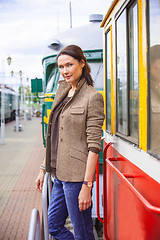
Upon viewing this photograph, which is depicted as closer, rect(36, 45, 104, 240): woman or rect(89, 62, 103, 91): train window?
rect(36, 45, 104, 240): woman

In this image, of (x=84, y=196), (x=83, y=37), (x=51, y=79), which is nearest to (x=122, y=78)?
(x=84, y=196)

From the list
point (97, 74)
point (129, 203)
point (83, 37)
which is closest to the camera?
point (129, 203)

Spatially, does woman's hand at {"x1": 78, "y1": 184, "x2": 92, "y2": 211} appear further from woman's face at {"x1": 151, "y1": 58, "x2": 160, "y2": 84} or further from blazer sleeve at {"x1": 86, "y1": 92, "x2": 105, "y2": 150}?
woman's face at {"x1": 151, "y1": 58, "x2": 160, "y2": 84}

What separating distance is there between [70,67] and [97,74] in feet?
10.4

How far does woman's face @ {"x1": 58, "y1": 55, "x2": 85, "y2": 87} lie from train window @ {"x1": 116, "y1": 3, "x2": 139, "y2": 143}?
0.33 meters

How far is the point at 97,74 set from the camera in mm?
5371

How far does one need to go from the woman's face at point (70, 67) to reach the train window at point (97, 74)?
2.94m

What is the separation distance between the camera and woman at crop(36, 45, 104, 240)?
2.09m

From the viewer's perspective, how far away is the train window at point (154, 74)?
148 centimetres

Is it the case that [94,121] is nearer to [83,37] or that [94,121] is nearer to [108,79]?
[108,79]

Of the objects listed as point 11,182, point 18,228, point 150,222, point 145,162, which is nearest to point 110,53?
point 145,162

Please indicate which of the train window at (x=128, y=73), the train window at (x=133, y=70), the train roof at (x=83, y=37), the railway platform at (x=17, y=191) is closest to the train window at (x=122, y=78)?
the train window at (x=128, y=73)

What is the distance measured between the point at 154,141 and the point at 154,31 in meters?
0.53

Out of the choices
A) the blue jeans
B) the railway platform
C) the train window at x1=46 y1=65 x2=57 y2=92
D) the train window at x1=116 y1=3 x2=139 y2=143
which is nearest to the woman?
the blue jeans
